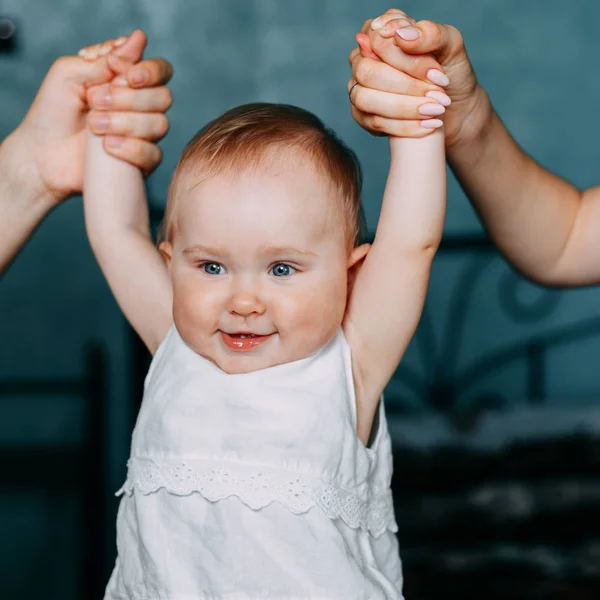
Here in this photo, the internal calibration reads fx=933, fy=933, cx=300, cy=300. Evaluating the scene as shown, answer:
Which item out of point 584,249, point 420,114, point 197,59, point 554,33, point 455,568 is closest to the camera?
point 420,114

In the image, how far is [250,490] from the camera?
2.98ft

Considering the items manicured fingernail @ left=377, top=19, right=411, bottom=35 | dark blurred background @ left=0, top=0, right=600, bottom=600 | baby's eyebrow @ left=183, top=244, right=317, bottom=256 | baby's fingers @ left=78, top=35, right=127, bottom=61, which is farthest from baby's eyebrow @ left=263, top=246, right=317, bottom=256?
dark blurred background @ left=0, top=0, right=600, bottom=600

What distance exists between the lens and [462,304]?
9.22ft

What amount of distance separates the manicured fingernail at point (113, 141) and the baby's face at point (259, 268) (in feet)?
0.51

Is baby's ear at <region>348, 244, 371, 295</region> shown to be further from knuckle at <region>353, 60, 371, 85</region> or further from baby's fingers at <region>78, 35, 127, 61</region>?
baby's fingers at <region>78, 35, 127, 61</region>

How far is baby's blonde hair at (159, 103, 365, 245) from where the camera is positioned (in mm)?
929

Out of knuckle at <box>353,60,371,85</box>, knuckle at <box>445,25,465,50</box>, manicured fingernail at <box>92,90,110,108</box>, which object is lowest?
knuckle at <box>353,60,371,85</box>

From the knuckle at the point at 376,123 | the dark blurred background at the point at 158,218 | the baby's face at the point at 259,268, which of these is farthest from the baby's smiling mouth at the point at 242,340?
the dark blurred background at the point at 158,218

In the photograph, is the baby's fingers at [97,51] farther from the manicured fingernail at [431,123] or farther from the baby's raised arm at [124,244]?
the manicured fingernail at [431,123]

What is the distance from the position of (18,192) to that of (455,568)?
4.01ft

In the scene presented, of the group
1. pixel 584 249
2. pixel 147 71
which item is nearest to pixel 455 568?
pixel 584 249

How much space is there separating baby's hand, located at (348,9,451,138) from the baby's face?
0.10m

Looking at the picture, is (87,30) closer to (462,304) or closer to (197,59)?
(197,59)

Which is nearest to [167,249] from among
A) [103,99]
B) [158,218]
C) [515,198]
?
[103,99]
